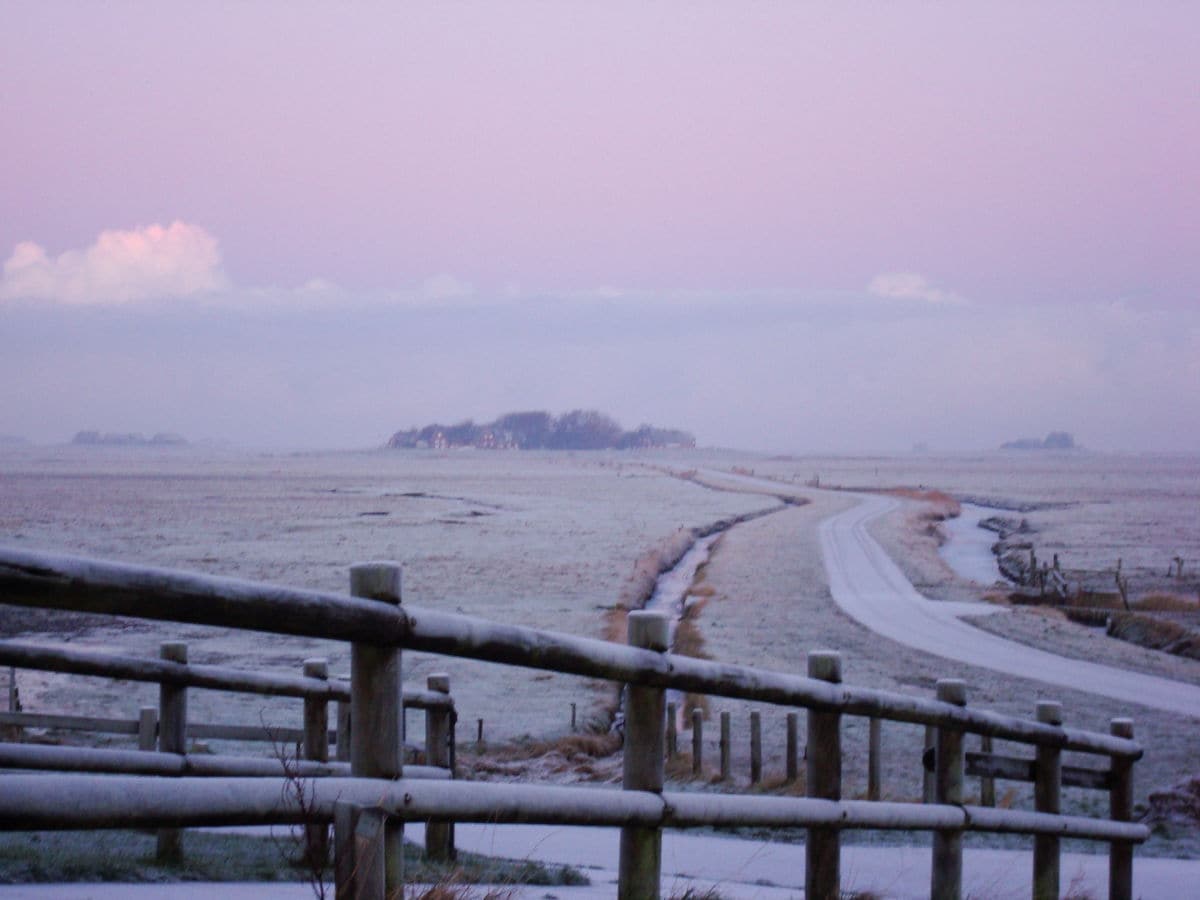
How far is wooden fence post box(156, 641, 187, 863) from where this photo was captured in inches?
283

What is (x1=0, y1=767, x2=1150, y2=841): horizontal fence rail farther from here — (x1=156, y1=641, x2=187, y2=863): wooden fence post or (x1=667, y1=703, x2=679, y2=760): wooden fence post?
(x1=667, y1=703, x2=679, y2=760): wooden fence post

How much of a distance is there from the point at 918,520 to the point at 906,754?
78913 mm

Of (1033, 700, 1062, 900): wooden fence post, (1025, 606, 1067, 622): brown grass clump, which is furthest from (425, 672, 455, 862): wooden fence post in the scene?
(1025, 606, 1067, 622): brown grass clump

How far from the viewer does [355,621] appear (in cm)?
372

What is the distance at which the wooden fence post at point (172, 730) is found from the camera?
718 cm

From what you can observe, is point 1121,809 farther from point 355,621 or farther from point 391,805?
point 355,621

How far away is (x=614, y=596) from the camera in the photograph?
1999 inches

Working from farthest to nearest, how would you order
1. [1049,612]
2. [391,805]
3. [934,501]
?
[934,501] < [1049,612] < [391,805]

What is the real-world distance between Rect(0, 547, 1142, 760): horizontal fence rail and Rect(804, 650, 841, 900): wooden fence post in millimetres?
117

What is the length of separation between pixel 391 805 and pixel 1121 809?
678 cm

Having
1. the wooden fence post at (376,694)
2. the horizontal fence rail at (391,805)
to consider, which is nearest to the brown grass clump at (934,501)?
the horizontal fence rail at (391,805)

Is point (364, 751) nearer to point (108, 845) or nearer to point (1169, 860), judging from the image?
point (108, 845)

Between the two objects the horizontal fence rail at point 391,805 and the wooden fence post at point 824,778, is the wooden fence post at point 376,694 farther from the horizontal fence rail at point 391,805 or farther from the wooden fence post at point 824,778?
the wooden fence post at point 824,778

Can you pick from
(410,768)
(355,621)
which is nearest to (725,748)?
(410,768)
